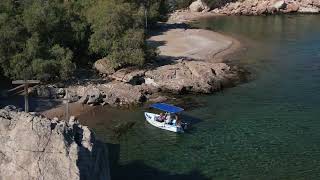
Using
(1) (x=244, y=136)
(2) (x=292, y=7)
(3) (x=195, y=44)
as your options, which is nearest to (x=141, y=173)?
(1) (x=244, y=136)

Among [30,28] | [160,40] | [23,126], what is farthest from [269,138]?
[160,40]

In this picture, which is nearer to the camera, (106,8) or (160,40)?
(106,8)

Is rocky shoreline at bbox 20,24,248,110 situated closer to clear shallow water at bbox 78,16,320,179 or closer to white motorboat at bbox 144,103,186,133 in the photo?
clear shallow water at bbox 78,16,320,179

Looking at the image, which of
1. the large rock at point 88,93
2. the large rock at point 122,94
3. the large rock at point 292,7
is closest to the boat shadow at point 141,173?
the large rock at point 88,93

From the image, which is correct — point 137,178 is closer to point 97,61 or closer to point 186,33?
point 97,61

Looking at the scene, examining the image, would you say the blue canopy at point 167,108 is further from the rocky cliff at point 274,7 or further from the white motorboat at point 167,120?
the rocky cliff at point 274,7

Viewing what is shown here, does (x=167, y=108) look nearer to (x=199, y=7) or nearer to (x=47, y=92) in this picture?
(x=47, y=92)


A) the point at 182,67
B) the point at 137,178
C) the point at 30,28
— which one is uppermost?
the point at 30,28
